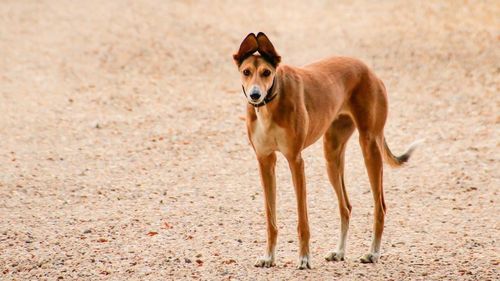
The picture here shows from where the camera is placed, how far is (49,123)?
13.4 meters

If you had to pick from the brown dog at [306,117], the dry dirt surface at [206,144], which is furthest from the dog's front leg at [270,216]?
the dry dirt surface at [206,144]

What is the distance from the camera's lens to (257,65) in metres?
6.73

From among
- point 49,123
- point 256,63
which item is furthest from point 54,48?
point 256,63

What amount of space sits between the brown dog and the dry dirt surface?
1.61 ft

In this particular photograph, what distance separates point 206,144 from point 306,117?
552 centimetres

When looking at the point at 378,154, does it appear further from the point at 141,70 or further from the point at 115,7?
the point at 115,7

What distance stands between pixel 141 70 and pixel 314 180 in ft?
22.9

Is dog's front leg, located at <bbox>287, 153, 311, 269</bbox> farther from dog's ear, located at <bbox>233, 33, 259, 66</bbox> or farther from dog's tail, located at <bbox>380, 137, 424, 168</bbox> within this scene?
dog's tail, located at <bbox>380, 137, 424, 168</bbox>

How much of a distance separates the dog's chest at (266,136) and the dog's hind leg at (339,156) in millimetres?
1020

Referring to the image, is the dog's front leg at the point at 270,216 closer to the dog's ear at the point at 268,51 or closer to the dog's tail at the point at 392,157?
the dog's ear at the point at 268,51

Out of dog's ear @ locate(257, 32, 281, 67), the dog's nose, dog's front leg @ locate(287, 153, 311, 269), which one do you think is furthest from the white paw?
dog's ear @ locate(257, 32, 281, 67)

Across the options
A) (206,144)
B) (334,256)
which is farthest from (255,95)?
(206,144)

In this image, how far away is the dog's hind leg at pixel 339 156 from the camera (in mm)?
7820

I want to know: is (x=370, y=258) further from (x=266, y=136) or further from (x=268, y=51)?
(x=268, y=51)
